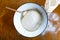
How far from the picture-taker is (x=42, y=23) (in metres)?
0.67

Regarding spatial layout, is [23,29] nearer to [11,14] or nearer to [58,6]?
[11,14]

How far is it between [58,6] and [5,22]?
30cm

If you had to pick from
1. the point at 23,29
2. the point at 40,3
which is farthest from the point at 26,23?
the point at 40,3

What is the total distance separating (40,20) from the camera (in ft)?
2.20

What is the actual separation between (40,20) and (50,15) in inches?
2.6

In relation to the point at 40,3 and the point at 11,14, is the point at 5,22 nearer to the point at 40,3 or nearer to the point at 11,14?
the point at 11,14

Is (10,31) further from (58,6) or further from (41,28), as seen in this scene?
(58,6)

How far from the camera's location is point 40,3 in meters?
0.70

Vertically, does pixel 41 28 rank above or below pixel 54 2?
below

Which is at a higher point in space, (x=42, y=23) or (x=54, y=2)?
(x=54, y=2)

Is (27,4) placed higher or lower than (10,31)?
higher

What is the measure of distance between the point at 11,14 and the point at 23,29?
0.35 ft

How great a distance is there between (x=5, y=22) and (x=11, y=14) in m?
0.05

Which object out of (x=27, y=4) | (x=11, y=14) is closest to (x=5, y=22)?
(x=11, y=14)
